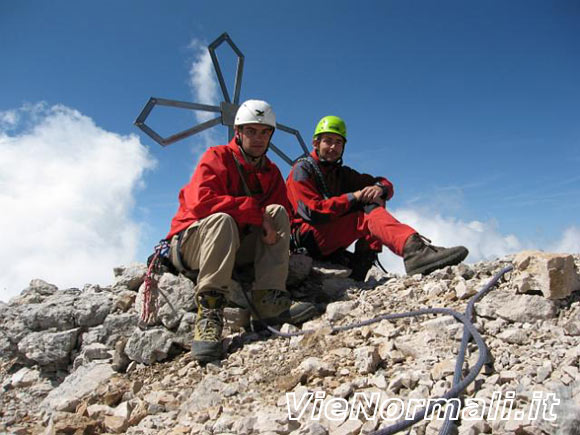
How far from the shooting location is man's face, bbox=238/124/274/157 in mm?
5695

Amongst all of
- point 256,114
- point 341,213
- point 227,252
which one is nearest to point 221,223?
point 227,252

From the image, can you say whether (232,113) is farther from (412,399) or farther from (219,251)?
(412,399)

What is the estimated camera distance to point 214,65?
13.5m

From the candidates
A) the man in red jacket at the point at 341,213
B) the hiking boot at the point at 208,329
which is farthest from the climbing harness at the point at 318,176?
the hiking boot at the point at 208,329

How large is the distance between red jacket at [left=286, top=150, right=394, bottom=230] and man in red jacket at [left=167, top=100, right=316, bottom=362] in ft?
1.24

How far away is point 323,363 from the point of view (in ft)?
12.4

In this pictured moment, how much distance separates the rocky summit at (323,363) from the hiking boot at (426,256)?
7.6 inches

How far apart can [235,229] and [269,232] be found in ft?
1.54

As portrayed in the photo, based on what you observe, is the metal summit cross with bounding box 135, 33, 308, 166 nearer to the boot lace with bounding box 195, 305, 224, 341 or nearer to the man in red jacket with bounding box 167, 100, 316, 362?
the man in red jacket with bounding box 167, 100, 316, 362

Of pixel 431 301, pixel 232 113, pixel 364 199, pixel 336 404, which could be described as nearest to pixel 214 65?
pixel 232 113

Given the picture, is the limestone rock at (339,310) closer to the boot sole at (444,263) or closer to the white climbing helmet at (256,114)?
the boot sole at (444,263)

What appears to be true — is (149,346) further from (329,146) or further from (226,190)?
(329,146)

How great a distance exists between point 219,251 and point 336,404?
2.21m

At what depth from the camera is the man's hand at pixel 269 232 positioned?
5.20 meters
